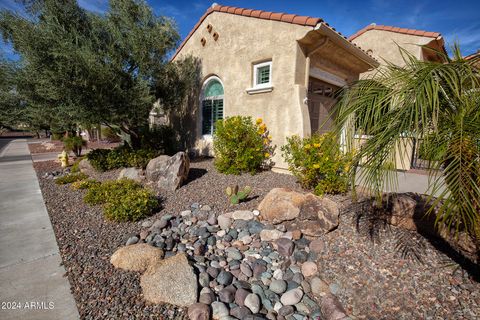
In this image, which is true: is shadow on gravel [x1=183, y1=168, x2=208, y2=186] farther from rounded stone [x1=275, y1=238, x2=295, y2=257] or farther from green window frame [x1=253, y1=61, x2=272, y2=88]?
rounded stone [x1=275, y1=238, x2=295, y2=257]

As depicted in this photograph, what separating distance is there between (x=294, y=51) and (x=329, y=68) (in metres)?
2.41

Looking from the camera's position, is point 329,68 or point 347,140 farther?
point 329,68

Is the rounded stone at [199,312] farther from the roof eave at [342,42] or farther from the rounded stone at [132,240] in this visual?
the roof eave at [342,42]

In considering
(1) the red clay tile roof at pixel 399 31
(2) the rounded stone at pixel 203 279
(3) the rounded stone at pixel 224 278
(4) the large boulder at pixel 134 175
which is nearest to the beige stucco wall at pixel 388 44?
(1) the red clay tile roof at pixel 399 31

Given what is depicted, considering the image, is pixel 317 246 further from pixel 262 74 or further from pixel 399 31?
pixel 399 31

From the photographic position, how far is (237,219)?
444cm

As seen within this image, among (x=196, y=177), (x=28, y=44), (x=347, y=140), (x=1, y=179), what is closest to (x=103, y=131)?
(x=1, y=179)

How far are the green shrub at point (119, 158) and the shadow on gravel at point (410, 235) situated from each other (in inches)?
275

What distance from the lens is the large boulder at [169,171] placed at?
6055 mm

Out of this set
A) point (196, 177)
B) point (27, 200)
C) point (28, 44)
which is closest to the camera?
point (27, 200)

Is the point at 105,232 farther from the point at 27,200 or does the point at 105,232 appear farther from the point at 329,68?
the point at 329,68

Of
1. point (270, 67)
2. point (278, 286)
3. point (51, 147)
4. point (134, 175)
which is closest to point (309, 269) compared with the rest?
point (278, 286)

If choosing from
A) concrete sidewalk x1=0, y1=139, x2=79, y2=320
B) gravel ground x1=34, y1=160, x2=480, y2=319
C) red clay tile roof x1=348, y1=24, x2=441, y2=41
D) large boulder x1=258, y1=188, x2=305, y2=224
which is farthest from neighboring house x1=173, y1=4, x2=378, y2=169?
concrete sidewalk x1=0, y1=139, x2=79, y2=320

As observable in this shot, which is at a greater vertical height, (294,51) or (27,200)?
(294,51)
